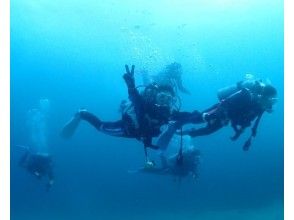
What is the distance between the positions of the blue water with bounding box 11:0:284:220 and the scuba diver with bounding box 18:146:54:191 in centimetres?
199

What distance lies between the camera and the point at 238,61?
21016 mm

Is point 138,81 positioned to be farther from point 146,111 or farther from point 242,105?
point 242,105

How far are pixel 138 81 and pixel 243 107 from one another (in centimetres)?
1100

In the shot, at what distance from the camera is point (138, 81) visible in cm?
1730

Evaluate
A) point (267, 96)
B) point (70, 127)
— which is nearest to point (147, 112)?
point (267, 96)

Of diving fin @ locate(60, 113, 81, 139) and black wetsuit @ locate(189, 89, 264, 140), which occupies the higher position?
diving fin @ locate(60, 113, 81, 139)

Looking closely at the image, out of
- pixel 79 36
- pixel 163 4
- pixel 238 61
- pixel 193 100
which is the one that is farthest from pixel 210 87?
pixel 163 4

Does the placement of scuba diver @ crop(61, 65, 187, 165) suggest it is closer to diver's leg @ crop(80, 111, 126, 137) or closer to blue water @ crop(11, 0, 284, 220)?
diver's leg @ crop(80, 111, 126, 137)

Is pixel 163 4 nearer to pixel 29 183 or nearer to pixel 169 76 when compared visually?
pixel 169 76

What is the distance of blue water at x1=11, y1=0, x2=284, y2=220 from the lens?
46.0ft

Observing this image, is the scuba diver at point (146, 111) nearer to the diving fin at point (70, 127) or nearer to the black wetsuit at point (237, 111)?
the black wetsuit at point (237, 111)

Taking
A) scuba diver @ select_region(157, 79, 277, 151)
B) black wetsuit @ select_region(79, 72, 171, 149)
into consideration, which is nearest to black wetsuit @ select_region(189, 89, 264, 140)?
scuba diver @ select_region(157, 79, 277, 151)

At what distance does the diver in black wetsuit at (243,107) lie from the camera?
6.53m

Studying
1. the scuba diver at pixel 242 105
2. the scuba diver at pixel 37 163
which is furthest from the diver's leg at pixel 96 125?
the scuba diver at pixel 37 163
